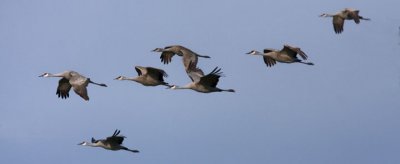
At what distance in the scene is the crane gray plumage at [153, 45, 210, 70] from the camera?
137ft

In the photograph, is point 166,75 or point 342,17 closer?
point 166,75

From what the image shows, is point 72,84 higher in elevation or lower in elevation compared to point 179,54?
lower

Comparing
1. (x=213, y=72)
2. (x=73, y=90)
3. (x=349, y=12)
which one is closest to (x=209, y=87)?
(x=213, y=72)

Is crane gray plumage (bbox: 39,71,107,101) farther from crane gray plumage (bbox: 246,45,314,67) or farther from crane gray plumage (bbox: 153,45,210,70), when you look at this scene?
crane gray plumage (bbox: 246,45,314,67)

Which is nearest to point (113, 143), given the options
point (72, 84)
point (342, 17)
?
point (72, 84)

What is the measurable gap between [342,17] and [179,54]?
561 cm

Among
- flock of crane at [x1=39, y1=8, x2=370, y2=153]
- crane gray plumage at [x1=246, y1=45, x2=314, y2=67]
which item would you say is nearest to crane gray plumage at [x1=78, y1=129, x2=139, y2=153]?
flock of crane at [x1=39, y1=8, x2=370, y2=153]

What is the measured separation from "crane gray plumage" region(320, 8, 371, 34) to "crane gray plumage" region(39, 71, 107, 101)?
8117 millimetres

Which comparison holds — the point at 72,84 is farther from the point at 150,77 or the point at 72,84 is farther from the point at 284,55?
the point at 284,55

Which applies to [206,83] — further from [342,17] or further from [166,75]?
[342,17]

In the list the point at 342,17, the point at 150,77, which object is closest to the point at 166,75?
the point at 150,77

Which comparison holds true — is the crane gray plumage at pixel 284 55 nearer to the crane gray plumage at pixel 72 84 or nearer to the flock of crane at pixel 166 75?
the flock of crane at pixel 166 75

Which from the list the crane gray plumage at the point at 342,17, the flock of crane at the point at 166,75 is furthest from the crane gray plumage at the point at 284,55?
the crane gray plumage at the point at 342,17

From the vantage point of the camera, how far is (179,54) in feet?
139
